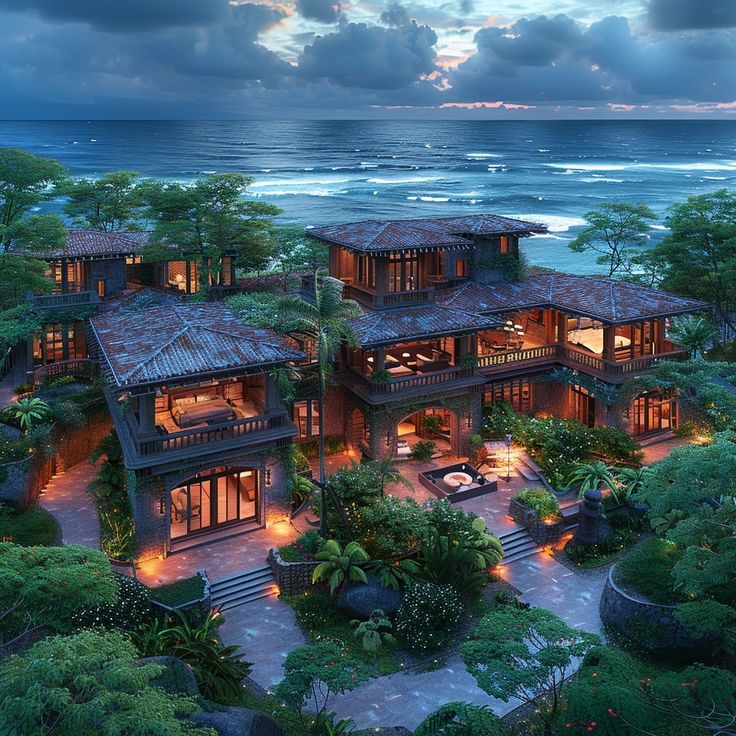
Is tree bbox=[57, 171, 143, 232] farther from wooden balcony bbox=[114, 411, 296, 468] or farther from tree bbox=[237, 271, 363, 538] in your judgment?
tree bbox=[237, 271, 363, 538]

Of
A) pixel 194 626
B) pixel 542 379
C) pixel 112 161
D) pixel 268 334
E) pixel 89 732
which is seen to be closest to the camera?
pixel 89 732

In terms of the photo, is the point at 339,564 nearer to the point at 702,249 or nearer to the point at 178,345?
the point at 178,345

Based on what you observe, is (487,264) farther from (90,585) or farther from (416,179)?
(416,179)

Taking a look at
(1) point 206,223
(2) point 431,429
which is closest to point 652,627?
(2) point 431,429

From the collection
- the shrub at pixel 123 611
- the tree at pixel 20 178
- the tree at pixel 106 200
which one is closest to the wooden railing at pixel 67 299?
the tree at pixel 20 178

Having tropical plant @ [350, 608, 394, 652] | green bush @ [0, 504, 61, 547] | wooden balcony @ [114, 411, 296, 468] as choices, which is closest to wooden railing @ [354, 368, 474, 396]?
wooden balcony @ [114, 411, 296, 468]

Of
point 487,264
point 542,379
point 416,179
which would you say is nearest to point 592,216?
point 487,264
